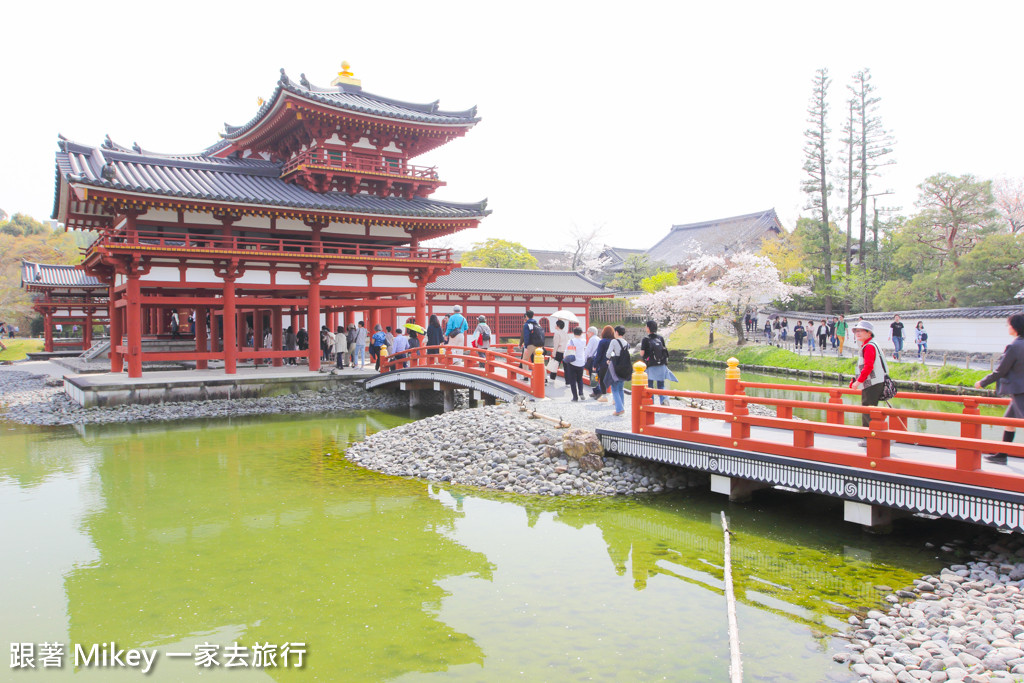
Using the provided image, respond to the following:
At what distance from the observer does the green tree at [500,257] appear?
45469 millimetres

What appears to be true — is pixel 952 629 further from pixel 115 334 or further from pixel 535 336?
pixel 115 334

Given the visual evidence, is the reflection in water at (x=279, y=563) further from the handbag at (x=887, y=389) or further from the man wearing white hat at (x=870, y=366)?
the handbag at (x=887, y=389)

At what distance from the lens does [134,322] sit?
18219 millimetres

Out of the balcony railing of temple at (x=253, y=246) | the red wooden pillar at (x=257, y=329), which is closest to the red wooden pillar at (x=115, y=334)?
the balcony railing of temple at (x=253, y=246)

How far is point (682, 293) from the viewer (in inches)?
1451

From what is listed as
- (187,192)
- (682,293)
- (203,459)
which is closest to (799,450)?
(203,459)

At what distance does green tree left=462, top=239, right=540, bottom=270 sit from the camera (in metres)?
45.5

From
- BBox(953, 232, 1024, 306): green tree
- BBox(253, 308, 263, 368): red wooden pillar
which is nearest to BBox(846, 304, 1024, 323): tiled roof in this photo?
BBox(953, 232, 1024, 306): green tree

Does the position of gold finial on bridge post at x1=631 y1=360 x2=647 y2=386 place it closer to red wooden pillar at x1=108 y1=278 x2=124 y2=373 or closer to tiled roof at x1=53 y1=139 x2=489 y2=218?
tiled roof at x1=53 y1=139 x2=489 y2=218

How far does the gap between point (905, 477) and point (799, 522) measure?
181cm

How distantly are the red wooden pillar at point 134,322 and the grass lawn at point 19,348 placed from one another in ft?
69.2

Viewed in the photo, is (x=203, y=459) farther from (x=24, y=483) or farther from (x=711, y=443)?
(x=711, y=443)

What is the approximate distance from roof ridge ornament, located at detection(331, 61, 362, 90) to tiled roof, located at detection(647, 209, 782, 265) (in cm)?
3025

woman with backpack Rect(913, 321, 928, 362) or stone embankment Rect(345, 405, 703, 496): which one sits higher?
woman with backpack Rect(913, 321, 928, 362)
